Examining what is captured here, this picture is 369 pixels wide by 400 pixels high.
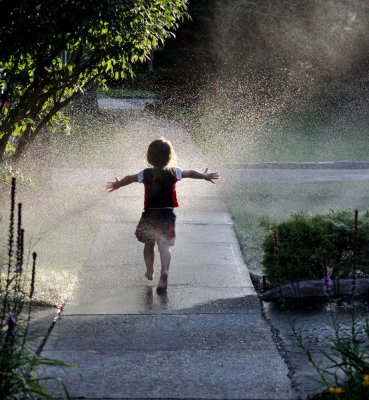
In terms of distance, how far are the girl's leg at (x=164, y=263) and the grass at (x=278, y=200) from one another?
1637 mm

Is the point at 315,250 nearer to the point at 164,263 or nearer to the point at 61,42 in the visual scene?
the point at 164,263

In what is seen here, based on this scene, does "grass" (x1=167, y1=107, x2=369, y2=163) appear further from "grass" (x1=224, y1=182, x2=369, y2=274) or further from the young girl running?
the young girl running

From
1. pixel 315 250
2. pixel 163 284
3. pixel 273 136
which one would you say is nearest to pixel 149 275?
pixel 163 284

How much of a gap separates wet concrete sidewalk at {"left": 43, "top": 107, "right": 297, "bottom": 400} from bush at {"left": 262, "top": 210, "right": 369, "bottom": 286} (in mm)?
359

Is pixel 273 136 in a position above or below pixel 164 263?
below

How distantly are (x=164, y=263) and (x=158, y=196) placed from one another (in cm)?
60

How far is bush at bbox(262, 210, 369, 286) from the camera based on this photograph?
6.92m

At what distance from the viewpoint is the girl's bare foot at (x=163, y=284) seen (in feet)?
23.0

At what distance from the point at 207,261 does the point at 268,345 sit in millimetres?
2747

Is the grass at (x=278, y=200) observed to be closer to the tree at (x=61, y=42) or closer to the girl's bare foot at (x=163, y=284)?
the girl's bare foot at (x=163, y=284)

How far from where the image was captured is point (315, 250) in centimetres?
691

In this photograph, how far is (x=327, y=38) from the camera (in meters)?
26.6

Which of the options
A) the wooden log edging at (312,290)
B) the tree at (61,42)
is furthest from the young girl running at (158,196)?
the tree at (61,42)

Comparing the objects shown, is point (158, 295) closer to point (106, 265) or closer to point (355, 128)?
point (106, 265)
